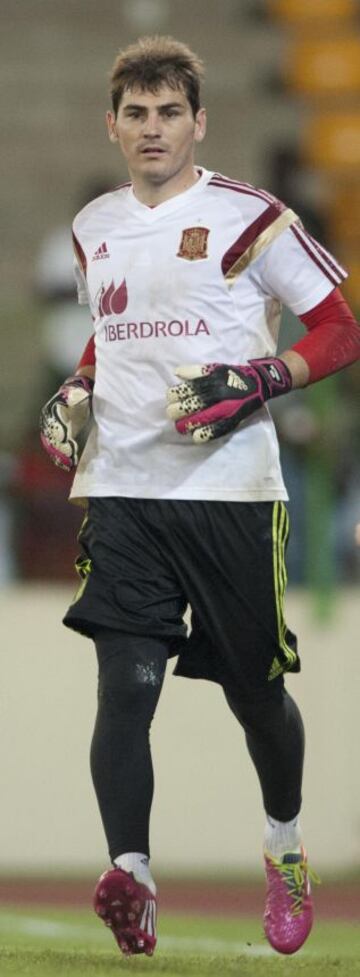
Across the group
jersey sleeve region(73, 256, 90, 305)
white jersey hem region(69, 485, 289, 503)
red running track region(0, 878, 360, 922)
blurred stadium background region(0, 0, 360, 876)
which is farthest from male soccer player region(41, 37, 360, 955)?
blurred stadium background region(0, 0, 360, 876)

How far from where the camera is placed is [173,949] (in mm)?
5141

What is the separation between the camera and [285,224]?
4.06 metres

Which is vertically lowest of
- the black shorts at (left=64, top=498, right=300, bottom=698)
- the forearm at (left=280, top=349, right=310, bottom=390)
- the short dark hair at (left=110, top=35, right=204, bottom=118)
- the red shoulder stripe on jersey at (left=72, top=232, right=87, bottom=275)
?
the black shorts at (left=64, top=498, right=300, bottom=698)

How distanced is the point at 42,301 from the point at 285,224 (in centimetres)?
334

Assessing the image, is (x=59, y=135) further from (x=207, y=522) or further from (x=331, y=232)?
(x=207, y=522)

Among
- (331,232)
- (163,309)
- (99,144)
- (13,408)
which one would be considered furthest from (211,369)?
(99,144)

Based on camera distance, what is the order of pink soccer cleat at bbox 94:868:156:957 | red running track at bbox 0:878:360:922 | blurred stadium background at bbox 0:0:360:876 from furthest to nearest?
1. blurred stadium background at bbox 0:0:360:876
2. red running track at bbox 0:878:360:922
3. pink soccer cleat at bbox 94:868:156:957

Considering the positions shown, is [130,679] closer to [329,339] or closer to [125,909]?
[125,909]

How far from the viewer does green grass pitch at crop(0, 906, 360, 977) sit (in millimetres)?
4020

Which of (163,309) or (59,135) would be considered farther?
(59,135)

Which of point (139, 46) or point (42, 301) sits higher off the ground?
point (139, 46)

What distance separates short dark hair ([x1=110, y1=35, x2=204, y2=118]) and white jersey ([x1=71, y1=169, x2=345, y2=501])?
206 millimetres

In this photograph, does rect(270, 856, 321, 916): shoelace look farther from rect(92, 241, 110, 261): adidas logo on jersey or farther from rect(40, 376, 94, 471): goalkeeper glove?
rect(92, 241, 110, 261): adidas logo on jersey

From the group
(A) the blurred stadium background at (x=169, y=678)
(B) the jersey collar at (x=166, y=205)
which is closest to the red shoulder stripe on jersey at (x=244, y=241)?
(B) the jersey collar at (x=166, y=205)
